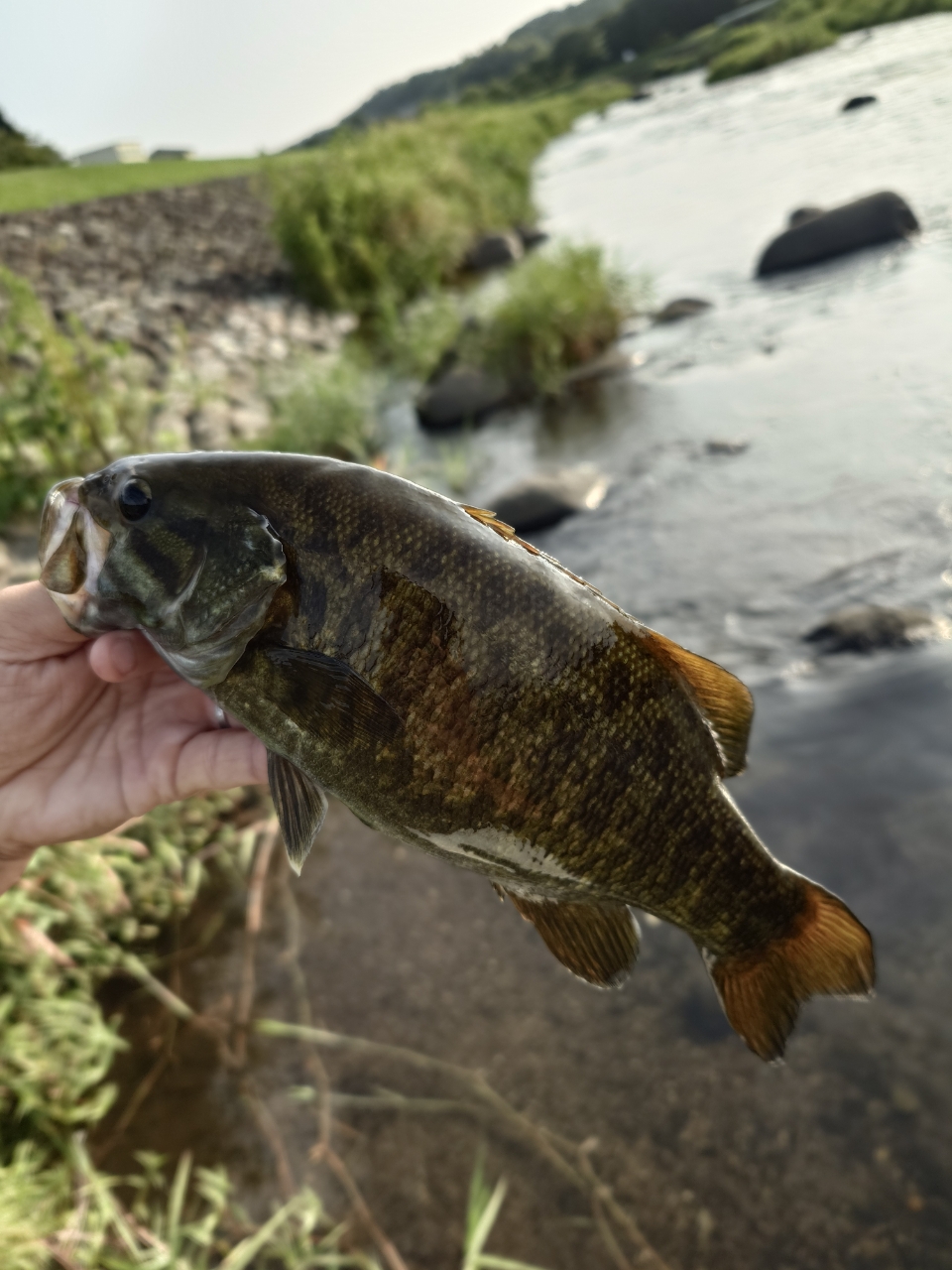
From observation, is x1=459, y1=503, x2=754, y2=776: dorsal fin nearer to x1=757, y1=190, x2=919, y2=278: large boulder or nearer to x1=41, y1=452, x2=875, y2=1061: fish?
x1=41, y1=452, x2=875, y2=1061: fish

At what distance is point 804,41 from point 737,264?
3983 centimetres

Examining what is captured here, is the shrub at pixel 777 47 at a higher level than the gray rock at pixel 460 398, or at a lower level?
higher

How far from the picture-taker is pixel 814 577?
7.43 m

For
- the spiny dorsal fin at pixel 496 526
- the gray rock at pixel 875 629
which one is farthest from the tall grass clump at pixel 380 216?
the spiny dorsal fin at pixel 496 526

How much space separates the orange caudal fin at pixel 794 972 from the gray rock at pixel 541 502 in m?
7.56

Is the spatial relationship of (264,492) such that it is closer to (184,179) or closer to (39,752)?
(39,752)

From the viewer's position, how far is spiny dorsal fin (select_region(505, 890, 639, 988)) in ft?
6.89

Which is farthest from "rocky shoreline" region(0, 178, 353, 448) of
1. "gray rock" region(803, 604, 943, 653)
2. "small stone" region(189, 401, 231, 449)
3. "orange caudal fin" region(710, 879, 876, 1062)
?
"orange caudal fin" region(710, 879, 876, 1062)

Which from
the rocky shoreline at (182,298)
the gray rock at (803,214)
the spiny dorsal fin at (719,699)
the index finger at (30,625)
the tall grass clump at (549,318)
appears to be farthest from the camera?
the gray rock at (803,214)

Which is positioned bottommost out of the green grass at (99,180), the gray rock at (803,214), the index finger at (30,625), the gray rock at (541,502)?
the gray rock at (541,502)

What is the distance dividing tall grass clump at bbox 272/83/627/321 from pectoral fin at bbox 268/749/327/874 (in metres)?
13.1

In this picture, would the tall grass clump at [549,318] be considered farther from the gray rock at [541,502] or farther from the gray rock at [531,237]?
the gray rock at [531,237]

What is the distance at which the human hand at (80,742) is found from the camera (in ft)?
8.93

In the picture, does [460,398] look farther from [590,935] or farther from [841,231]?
[590,935]
